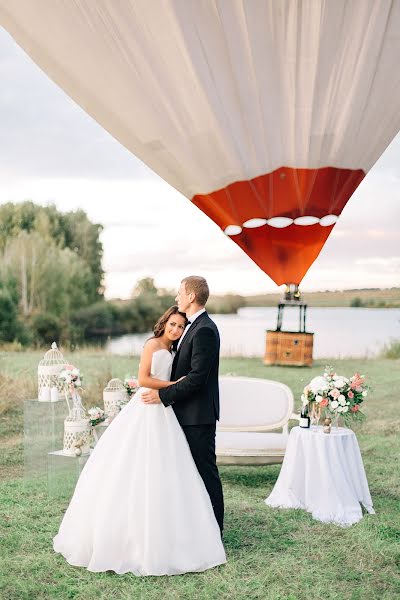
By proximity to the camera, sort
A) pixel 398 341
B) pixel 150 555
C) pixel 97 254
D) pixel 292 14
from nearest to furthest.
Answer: pixel 150 555, pixel 292 14, pixel 398 341, pixel 97 254

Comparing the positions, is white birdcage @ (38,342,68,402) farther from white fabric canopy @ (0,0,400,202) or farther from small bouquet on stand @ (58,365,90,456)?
white fabric canopy @ (0,0,400,202)

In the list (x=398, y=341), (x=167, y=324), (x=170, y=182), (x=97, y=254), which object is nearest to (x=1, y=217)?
(x=97, y=254)

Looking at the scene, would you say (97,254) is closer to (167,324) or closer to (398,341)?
(398,341)

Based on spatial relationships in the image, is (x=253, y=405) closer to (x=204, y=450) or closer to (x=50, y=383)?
(x=50, y=383)

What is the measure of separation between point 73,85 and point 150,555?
304cm

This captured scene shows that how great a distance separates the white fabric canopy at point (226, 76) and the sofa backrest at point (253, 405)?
6.31ft

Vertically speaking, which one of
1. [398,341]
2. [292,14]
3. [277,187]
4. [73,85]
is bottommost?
[398,341]

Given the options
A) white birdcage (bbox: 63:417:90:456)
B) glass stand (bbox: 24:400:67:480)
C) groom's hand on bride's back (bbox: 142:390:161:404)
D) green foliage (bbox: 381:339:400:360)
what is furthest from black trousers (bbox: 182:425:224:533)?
green foliage (bbox: 381:339:400:360)

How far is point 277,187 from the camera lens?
539 cm

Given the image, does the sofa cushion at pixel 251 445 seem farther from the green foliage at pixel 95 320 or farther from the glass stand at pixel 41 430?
the green foliage at pixel 95 320

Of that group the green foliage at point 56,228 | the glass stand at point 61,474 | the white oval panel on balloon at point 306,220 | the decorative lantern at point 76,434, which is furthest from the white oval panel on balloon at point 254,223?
the green foliage at point 56,228

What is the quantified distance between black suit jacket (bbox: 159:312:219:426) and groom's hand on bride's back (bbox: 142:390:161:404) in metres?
0.03

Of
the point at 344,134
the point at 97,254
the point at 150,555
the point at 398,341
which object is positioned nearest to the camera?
the point at 150,555

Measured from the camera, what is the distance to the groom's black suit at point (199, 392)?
12.7 feet
